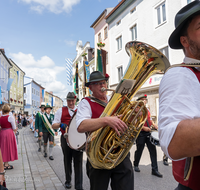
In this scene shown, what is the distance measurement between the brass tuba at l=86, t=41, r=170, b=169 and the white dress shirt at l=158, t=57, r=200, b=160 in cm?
117

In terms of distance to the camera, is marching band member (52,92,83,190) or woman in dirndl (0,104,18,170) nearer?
marching band member (52,92,83,190)

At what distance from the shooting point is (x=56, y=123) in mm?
4941

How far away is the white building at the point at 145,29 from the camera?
12328 millimetres

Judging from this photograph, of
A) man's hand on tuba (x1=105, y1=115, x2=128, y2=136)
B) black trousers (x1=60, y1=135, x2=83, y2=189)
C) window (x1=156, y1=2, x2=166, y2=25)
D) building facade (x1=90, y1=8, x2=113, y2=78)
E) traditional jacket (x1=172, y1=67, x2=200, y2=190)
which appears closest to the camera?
traditional jacket (x1=172, y1=67, x2=200, y2=190)

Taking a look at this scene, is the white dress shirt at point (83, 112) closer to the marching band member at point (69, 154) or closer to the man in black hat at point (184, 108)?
the man in black hat at point (184, 108)

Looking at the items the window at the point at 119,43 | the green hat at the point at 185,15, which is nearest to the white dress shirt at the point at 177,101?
the green hat at the point at 185,15

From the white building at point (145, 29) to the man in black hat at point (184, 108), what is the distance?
11236mm

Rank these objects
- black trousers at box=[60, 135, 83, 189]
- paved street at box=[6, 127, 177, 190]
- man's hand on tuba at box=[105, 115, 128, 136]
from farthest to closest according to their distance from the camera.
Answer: paved street at box=[6, 127, 177, 190], black trousers at box=[60, 135, 83, 189], man's hand on tuba at box=[105, 115, 128, 136]

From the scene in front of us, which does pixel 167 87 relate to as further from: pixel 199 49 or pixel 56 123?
pixel 56 123

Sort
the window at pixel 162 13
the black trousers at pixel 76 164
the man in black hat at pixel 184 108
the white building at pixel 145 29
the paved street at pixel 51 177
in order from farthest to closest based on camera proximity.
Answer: the window at pixel 162 13 < the white building at pixel 145 29 < the paved street at pixel 51 177 < the black trousers at pixel 76 164 < the man in black hat at pixel 184 108

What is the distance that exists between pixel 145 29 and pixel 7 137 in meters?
12.6

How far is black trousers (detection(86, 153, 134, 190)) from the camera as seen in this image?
92.3 inches

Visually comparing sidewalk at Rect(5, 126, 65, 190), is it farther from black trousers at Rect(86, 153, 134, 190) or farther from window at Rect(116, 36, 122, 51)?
window at Rect(116, 36, 122, 51)

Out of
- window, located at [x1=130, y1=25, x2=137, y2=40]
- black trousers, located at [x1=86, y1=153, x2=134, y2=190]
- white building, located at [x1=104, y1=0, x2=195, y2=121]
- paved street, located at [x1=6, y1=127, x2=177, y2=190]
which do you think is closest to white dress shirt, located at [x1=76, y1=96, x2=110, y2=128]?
black trousers, located at [x1=86, y1=153, x2=134, y2=190]
